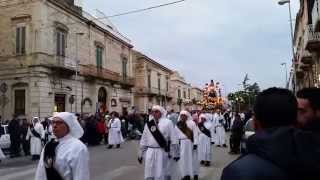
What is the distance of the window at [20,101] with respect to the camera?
3422 centimetres

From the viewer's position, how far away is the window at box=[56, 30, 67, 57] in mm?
36625

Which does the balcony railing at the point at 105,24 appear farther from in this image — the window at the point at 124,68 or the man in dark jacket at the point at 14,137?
the man in dark jacket at the point at 14,137

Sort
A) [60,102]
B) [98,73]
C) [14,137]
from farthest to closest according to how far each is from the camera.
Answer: [98,73]
[60,102]
[14,137]

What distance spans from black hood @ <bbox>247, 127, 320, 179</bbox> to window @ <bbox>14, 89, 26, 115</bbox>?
32.9 meters

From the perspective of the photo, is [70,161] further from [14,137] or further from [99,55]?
[99,55]

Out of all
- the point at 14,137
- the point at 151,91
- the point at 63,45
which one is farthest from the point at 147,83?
the point at 14,137

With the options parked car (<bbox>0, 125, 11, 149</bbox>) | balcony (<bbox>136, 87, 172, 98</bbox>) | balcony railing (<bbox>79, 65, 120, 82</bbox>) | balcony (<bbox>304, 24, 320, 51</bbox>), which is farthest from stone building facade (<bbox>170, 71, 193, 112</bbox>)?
parked car (<bbox>0, 125, 11, 149</bbox>)

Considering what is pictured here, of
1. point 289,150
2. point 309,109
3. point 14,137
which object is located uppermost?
point 309,109

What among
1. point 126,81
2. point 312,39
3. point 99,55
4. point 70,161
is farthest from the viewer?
point 126,81

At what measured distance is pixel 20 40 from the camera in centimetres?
3488

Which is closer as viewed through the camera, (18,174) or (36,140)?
(18,174)

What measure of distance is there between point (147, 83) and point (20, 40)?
33.0 metres

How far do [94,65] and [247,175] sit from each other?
1648 inches

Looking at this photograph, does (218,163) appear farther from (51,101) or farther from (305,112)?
(51,101)
